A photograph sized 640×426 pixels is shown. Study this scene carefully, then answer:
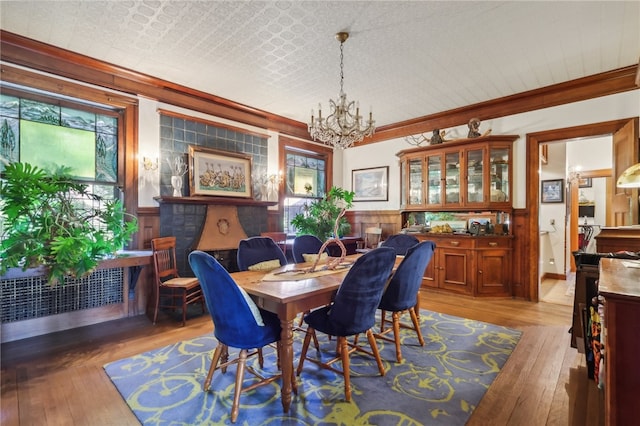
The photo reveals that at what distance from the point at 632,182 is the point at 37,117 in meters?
5.72

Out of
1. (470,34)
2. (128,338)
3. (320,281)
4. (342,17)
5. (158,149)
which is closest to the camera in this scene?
(320,281)

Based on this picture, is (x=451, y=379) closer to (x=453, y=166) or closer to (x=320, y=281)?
(x=320, y=281)

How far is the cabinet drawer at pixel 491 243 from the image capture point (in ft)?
14.5

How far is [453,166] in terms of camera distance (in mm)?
4828

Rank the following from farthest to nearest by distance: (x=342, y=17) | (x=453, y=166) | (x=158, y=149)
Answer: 1. (x=453, y=166)
2. (x=158, y=149)
3. (x=342, y=17)

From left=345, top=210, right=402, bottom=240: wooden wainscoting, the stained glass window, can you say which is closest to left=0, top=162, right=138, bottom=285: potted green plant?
the stained glass window

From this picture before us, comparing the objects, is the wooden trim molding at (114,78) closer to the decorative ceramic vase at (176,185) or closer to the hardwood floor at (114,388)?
the decorative ceramic vase at (176,185)

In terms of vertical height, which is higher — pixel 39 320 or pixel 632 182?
pixel 632 182

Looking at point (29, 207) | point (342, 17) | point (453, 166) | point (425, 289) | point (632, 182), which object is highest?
point (342, 17)

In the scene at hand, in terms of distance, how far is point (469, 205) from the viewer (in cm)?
462

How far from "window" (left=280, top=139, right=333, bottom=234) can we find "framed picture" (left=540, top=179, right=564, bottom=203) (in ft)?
13.4

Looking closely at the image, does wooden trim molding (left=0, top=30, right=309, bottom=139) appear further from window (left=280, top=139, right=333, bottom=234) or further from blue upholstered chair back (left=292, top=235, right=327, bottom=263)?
blue upholstered chair back (left=292, top=235, right=327, bottom=263)

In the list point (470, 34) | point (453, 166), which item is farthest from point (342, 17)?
point (453, 166)

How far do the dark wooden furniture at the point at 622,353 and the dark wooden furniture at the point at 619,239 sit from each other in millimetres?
1921
